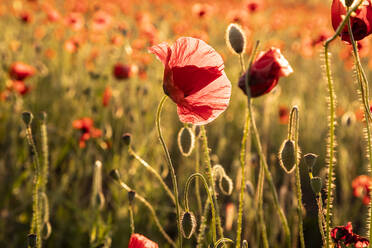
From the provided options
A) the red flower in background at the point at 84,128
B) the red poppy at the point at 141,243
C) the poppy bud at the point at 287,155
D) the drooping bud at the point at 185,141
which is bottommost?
the red poppy at the point at 141,243

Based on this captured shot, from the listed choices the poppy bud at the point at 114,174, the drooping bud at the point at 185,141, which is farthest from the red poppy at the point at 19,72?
the drooping bud at the point at 185,141

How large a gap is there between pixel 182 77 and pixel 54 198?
104cm

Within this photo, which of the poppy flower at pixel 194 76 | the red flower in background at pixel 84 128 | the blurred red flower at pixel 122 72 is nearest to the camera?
the poppy flower at pixel 194 76

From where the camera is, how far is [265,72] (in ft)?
2.47

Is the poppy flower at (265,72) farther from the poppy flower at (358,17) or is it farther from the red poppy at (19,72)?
the red poppy at (19,72)

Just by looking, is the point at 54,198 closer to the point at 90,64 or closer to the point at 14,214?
the point at 14,214

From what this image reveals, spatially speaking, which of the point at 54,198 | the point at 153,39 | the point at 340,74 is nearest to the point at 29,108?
the point at 153,39

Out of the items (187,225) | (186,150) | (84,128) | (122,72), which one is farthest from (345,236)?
(122,72)

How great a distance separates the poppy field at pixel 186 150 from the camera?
89 centimetres

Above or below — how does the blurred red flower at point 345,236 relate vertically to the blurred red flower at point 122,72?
below

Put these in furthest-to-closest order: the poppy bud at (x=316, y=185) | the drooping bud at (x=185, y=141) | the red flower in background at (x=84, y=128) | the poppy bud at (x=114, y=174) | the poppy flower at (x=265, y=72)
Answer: the red flower in background at (x=84, y=128) < the poppy bud at (x=114, y=174) < the drooping bud at (x=185, y=141) < the poppy bud at (x=316, y=185) < the poppy flower at (x=265, y=72)

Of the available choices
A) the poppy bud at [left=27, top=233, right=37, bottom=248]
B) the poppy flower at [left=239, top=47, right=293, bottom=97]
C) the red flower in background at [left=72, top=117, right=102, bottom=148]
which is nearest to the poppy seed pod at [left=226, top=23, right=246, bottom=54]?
the poppy flower at [left=239, top=47, right=293, bottom=97]

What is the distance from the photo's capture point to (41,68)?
114 inches

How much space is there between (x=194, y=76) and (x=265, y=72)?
26 centimetres
